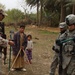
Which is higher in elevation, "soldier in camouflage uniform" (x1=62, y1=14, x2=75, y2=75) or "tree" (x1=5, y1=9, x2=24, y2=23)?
"tree" (x1=5, y1=9, x2=24, y2=23)

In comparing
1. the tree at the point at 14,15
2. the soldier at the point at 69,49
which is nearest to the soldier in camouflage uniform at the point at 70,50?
the soldier at the point at 69,49

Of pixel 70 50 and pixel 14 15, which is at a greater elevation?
pixel 14 15

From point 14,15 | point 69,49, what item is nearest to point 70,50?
point 69,49

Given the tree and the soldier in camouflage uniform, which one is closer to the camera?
the soldier in camouflage uniform

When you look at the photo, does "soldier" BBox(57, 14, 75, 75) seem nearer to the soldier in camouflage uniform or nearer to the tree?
the soldier in camouflage uniform

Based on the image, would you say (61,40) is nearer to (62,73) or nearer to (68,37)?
(68,37)

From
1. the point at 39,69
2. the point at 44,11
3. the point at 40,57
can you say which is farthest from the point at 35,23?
the point at 39,69

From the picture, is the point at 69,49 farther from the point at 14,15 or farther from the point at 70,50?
the point at 14,15

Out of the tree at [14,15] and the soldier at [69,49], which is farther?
the tree at [14,15]

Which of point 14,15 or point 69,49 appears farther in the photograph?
point 14,15

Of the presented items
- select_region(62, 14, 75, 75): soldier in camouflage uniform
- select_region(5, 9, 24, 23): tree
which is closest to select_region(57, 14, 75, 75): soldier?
select_region(62, 14, 75, 75): soldier in camouflage uniform

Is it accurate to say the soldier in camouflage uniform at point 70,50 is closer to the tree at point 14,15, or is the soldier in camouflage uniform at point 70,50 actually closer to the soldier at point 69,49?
the soldier at point 69,49

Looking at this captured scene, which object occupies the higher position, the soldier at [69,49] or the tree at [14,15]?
the tree at [14,15]

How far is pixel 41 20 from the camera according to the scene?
133 feet
